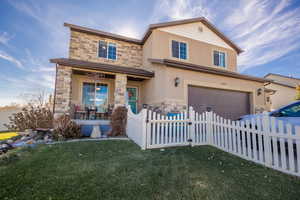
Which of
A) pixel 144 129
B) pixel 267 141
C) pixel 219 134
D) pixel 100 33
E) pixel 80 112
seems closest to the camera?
pixel 267 141

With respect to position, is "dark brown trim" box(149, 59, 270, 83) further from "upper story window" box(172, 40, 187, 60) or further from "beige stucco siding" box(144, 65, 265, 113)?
"upper story window" box(172, 40, 187, 60)

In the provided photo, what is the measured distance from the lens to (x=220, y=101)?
24.8ft

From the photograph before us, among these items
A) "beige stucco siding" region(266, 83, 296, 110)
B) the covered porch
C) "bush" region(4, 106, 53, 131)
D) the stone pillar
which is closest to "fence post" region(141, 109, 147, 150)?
the covered porch

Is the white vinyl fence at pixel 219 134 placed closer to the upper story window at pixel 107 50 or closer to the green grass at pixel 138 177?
the green grass at pixel 138 177

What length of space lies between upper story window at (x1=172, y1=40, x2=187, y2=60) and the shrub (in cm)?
534

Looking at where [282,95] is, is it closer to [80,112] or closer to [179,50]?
[179,50]

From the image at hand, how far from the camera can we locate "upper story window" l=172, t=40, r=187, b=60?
8.60m

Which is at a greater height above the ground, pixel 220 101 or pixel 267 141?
pixel 220 101

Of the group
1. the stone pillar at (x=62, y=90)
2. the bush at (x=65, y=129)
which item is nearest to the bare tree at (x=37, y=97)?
the stone pillar at (x=62, y=90)

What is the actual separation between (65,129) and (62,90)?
217cm

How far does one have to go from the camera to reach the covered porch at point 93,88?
6219mm

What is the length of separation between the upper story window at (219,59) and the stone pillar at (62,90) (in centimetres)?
1033

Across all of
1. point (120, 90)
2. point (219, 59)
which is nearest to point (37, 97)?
point (120, 90)

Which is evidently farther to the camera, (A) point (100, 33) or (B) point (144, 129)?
(A) point (100, 33)
